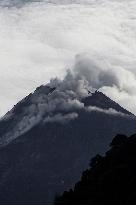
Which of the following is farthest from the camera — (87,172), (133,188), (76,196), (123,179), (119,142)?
(119,142)

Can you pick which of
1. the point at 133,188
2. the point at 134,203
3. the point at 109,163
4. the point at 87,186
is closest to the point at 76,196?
the point at 87,186

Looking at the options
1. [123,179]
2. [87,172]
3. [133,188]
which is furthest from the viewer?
[87,172]

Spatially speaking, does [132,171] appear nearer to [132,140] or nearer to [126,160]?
[126,160]

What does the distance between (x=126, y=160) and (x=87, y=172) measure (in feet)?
60.2

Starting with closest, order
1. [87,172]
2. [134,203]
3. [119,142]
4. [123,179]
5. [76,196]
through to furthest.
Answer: [134,203] → [123,179] → [76,196] → [87,172] → [119,142]

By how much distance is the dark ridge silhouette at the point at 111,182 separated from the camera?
5384 inches

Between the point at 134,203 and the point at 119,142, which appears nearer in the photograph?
the point at 134,203

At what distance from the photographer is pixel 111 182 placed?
Answer: 145125 mm

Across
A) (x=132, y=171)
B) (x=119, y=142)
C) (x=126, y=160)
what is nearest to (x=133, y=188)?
(x=132, y=171)

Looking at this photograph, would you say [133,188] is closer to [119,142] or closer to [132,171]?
[132,171]

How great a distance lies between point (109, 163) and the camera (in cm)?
16850

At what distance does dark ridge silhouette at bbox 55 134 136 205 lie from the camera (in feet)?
449

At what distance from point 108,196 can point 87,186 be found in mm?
24267

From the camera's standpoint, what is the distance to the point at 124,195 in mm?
136125
